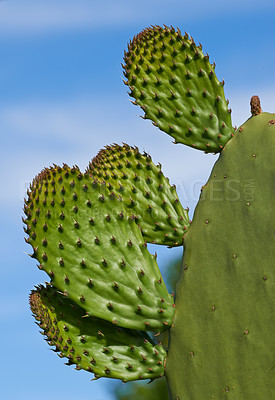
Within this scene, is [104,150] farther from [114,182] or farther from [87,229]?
[87,229]

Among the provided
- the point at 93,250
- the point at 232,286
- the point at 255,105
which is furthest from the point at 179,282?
the point at 255,105

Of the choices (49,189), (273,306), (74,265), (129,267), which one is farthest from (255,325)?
(49,189)

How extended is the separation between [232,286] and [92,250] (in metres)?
0.70

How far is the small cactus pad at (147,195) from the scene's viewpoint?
3.27m

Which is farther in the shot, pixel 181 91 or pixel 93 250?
pixel 181 91

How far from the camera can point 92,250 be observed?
2986 millimetres

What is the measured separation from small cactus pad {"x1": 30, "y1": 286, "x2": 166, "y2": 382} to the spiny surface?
0.13 meters

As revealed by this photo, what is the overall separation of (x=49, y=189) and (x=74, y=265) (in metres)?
0.39

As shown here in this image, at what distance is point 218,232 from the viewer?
304 centimetres

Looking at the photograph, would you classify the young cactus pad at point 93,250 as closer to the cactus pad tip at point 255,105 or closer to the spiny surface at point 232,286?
the spiny surface at point 232,286

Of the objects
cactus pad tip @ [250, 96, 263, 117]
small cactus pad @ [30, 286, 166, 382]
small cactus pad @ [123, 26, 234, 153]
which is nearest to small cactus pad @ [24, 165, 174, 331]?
small cactus pad @ [30, 286, 166, 382]

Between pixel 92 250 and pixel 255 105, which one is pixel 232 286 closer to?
pixel 92 250

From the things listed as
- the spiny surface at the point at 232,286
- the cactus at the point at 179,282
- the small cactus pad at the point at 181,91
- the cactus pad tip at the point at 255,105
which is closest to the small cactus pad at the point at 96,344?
the cactus at the point at 179,282

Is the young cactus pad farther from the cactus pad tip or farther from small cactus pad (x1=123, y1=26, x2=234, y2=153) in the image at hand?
the cactus pad tip
